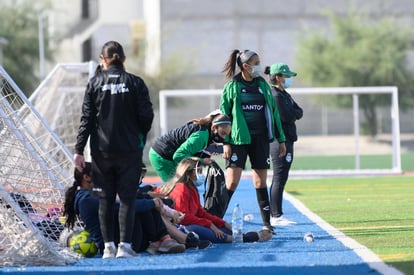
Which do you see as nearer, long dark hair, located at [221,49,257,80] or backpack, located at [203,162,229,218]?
long dark hair, located at [221,49,257,80]

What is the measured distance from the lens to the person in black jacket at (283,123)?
36.4 ft

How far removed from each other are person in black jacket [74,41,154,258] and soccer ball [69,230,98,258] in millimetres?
233

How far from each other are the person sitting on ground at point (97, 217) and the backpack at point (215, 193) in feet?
6.10

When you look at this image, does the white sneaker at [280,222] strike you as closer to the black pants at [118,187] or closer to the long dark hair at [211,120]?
the long dark hair at [211,120]

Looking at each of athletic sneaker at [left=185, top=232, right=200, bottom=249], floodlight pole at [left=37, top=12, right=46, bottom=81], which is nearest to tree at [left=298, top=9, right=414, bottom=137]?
floodlight pole at [left=37, top=12, right=46, bottom=81]

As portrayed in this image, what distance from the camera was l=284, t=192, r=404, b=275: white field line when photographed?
288 inches

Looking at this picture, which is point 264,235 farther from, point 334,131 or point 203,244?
point 334,131

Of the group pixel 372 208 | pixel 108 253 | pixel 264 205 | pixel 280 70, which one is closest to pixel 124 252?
pixel 108 253

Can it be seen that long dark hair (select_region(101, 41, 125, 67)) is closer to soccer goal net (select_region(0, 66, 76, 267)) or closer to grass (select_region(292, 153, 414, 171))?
soccer goal net (select_region(0, 66, 76, 267))

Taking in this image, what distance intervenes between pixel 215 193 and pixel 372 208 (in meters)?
3.53

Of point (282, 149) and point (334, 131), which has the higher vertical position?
point (282, 149)

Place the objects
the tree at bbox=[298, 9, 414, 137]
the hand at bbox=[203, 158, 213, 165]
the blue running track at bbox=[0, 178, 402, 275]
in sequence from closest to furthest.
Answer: the blue running track at bbox=[0, 178, 402, 275], the hand at bbox=[203, 158, 213, 165], the tree at bbox=[298, 9, 414, 137]

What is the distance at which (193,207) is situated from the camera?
9625 mm

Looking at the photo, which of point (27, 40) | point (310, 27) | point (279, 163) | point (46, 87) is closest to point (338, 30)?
point (310, 27)
